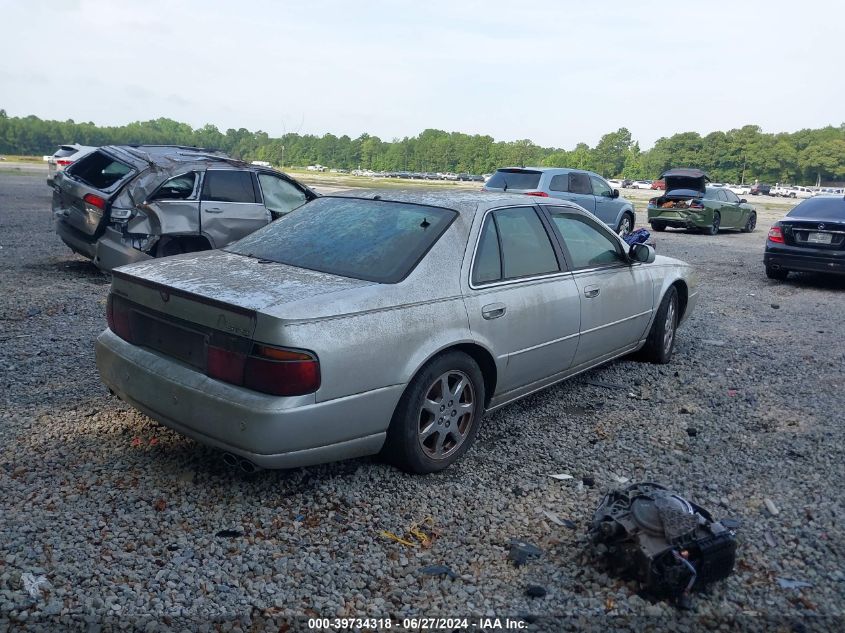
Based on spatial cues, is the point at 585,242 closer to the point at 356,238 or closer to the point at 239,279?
the point at 356,238

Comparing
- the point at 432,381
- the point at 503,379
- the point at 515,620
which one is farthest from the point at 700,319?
the point at 515,620

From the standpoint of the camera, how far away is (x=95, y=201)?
7973 millimetres

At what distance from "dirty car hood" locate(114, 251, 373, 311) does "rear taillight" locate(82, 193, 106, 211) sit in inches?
177

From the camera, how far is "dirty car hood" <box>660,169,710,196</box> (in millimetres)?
20125

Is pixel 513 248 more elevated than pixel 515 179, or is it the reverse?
pixel 515 179

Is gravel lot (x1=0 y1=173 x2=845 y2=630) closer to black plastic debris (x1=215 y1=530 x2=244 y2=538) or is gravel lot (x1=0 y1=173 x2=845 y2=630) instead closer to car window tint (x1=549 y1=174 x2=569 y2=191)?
black plastic debris (x1=215 y1=530 x2=244 y2=538)

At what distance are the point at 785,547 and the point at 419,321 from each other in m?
2.06

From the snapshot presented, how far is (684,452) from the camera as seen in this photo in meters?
4.31

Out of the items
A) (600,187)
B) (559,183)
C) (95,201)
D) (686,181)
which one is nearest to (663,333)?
(95,201)

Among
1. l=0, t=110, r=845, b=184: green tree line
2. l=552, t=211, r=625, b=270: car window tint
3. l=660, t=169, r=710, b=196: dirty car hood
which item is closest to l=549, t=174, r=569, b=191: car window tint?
l=660, t=169, r=710, b=196: dirty car hood

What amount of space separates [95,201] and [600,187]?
12.1 meters

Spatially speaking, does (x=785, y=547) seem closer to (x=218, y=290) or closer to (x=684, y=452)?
(x=684, y=452)

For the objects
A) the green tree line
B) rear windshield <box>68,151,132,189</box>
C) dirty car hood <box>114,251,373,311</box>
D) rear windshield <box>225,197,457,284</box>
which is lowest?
dirty car hood <box>114,251,373,311</box>

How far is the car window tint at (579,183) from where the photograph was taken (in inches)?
623
